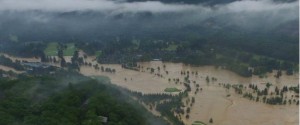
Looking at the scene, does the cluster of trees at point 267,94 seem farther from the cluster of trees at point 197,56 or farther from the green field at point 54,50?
the green field at point 54,50

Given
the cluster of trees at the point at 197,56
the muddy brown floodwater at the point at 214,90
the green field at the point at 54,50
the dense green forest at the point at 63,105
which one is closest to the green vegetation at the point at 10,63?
the muddy brown floodwater at the point at 214,90

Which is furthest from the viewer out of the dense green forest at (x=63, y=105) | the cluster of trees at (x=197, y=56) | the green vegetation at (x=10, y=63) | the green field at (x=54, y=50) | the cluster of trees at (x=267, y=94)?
the green field at (x=54, y=50)

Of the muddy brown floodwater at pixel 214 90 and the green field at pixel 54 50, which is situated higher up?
the green field at pixel 54 50

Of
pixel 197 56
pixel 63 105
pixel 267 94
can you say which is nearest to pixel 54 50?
pixel 197 56

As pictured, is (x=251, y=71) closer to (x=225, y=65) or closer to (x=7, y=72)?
(x=225, y=65)

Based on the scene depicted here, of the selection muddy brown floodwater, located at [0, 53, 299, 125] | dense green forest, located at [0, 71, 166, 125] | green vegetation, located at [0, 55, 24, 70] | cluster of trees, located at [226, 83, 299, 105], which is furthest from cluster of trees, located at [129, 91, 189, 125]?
green vegetation, located at [0, 55, 24, 70]

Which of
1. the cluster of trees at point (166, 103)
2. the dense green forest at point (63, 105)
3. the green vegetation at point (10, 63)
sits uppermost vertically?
the green vegetation at point (10, 63)

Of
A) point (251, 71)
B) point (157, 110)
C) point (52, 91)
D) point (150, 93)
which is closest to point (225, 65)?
point (251, 71)

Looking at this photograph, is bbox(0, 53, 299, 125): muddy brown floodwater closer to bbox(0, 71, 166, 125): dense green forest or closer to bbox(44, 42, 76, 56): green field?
bbox(44, 42, 76, 56): green field


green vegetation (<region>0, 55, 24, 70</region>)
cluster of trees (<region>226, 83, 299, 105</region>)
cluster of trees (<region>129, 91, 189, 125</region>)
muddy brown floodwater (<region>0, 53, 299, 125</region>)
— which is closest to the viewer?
cluster of trees (<region>129, 91, 189, 125</region>)
